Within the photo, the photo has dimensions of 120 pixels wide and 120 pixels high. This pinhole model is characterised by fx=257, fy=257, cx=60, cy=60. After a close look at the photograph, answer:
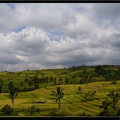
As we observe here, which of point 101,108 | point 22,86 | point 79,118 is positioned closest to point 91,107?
point 101,108

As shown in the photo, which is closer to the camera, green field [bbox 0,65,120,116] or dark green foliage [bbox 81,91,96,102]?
green field [bbox 0,65,120,116]

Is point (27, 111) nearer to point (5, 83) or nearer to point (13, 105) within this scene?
point (13, 105)

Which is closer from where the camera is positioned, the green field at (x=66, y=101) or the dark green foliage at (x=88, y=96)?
the green field at (x=66, y=101)

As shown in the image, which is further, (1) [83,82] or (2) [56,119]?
(1) [83,82]

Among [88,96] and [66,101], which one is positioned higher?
[88,96]

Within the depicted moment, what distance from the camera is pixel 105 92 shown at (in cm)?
4944

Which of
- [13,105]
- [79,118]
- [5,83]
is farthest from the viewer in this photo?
[5,83]

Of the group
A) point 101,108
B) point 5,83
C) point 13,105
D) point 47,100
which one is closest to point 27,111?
point 13,105

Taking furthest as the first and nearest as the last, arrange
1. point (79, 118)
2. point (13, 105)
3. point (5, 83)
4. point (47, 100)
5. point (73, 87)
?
1. point (5, 83)
2. point (73, 87)
3. point (47, 100)
4. point (13, 105)
5. point (79, 118)

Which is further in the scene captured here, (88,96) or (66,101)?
(88,96)

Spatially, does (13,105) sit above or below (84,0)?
below

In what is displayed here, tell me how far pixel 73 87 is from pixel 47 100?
9.84 m

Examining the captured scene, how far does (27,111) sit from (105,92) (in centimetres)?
1680

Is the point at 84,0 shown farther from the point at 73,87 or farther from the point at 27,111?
the point at 73,87
